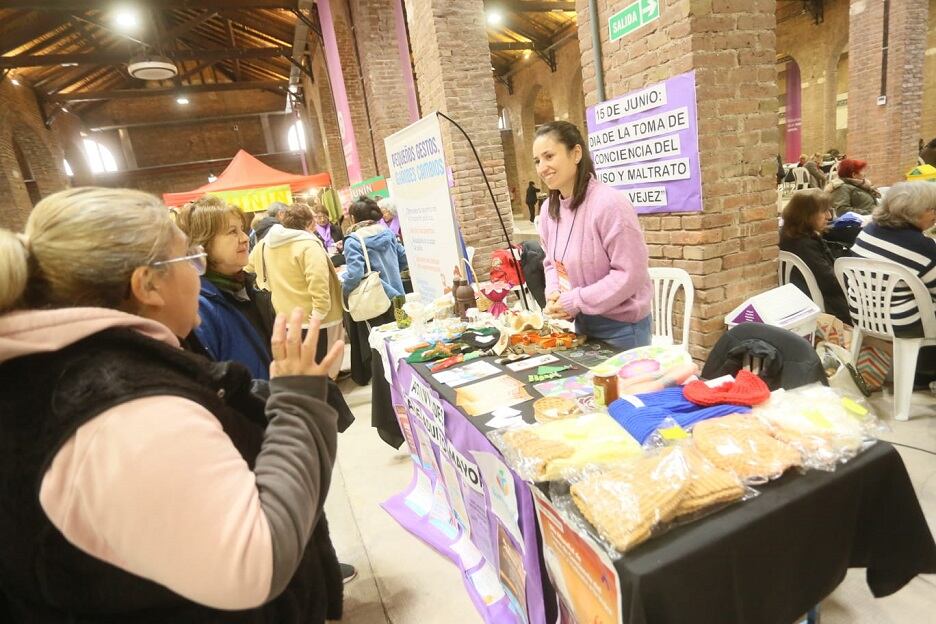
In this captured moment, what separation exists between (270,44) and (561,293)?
16.4 meters

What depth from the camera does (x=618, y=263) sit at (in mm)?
1912

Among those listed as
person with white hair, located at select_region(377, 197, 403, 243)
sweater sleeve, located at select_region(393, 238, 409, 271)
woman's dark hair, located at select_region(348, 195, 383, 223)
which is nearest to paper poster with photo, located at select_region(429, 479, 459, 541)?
woman's dark hair, located at select_region(348, 195, 383, 223)

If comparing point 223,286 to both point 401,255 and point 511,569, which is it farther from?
point 401,255

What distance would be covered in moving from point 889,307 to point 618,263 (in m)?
1.75

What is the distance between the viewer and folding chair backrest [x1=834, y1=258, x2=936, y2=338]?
97.3 inches

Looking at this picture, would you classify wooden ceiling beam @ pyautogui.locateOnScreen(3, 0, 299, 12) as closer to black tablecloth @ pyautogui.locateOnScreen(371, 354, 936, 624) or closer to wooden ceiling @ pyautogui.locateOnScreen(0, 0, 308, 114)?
wooden ceiling @ pyautogui.locateOnScreen(0, 0, 308, 114)

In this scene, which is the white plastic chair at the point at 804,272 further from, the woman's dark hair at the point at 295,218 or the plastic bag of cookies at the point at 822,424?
the woman's dark hair at the point at 295,218

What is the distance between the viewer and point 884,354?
2.86 m

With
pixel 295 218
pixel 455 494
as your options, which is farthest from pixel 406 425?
pixel 295 218

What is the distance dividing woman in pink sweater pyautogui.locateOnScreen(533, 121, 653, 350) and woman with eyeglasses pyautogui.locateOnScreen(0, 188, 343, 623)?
1388 millimetres

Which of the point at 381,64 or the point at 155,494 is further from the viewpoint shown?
the point at 381,64

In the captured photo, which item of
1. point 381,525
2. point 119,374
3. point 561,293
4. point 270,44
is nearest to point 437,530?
point 381,525

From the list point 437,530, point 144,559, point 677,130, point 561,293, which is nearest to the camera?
point 144,559

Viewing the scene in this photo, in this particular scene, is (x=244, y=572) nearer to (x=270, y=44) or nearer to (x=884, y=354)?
(x=884, y=354)
